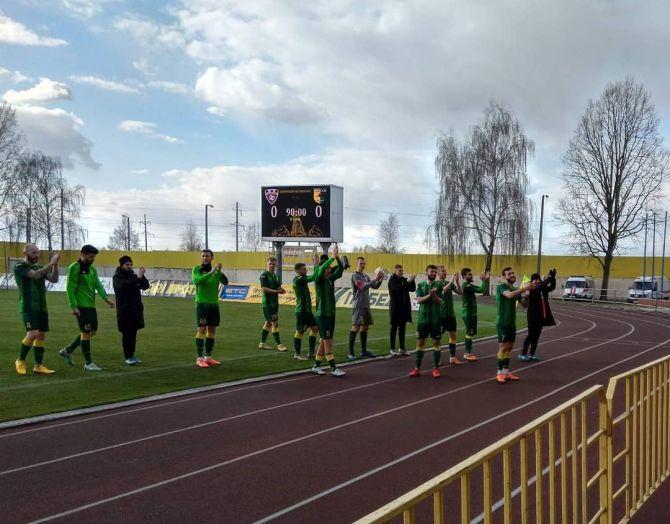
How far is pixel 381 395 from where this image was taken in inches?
387

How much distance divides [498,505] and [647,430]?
135 cm

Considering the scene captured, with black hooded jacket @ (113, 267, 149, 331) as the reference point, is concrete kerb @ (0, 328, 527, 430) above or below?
below

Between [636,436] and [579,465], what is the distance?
1152 mm

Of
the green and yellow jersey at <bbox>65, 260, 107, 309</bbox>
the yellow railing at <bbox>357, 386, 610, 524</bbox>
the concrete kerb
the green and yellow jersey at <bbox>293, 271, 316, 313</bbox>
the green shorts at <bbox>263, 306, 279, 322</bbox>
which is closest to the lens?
the yellow railing at <bbox>357, 386, 610, 524</bbox>

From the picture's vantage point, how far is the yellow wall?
53312 millimetres

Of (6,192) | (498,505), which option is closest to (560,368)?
(498,505)

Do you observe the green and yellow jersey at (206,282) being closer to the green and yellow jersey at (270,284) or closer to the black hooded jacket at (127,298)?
the black hooded jacket at (127,298)

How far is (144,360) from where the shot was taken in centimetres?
1297

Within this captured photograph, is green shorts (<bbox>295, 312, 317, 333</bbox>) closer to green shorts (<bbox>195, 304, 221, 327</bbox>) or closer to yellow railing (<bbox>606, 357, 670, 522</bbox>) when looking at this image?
green shorts (<bbox>195, 304, 221, 327</bbox>)

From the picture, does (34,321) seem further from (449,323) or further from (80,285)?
(449,323)

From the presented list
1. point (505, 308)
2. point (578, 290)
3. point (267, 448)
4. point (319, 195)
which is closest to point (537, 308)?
point (505, 308)

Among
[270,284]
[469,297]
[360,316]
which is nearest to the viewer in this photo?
[360,316]

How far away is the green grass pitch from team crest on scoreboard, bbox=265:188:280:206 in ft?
33.3

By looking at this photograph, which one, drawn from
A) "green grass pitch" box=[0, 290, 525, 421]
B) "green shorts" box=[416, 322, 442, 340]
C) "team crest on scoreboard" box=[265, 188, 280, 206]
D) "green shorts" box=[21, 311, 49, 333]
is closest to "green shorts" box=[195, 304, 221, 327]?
"green grass pitch" box=[0, 290, 525, 421]
